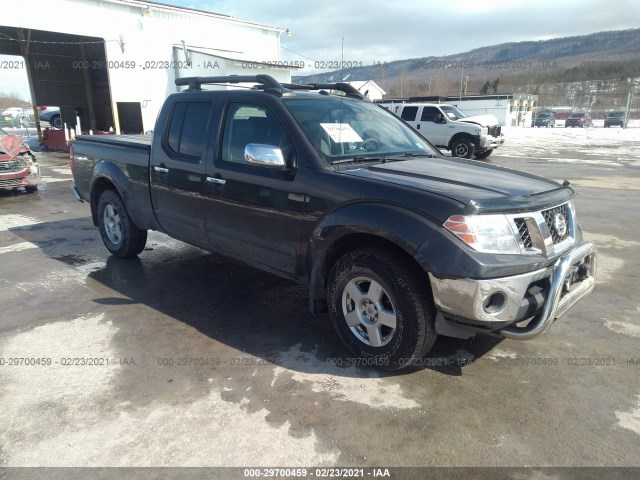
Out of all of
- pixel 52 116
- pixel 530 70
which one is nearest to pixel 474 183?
pixel 52 116

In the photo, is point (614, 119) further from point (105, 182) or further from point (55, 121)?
point (105, 182)

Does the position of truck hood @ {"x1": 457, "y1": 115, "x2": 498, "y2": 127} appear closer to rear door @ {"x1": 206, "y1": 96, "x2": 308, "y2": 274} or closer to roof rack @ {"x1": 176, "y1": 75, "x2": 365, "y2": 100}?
roof rack @ {"x1": 176, "y1": 75, "x2": 365, "y2": 100}

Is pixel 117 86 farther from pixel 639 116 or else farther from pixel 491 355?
pixel 639 116

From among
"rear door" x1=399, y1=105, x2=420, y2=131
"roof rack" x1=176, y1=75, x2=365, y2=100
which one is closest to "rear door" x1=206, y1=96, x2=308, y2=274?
"roof rack" x1=176, y1=75, x2=365, y2=100

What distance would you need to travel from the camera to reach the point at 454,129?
53.4ft

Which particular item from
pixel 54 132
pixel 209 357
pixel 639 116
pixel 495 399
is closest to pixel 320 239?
pixel 209 357

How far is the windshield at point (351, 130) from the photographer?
11.5 ft

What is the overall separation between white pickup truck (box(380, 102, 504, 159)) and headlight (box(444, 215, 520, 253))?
13692 mm

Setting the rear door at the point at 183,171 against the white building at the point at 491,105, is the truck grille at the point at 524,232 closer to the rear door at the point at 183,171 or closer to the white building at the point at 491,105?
the rear door at the point at 183,171

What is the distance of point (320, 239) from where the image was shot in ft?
10.7

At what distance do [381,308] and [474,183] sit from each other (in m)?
1.04

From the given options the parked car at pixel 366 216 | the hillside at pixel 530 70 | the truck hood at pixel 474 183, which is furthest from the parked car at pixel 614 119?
the truck hood at pixel 474 183

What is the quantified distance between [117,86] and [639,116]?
48716 millimetres

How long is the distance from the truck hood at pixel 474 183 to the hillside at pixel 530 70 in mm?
1401
